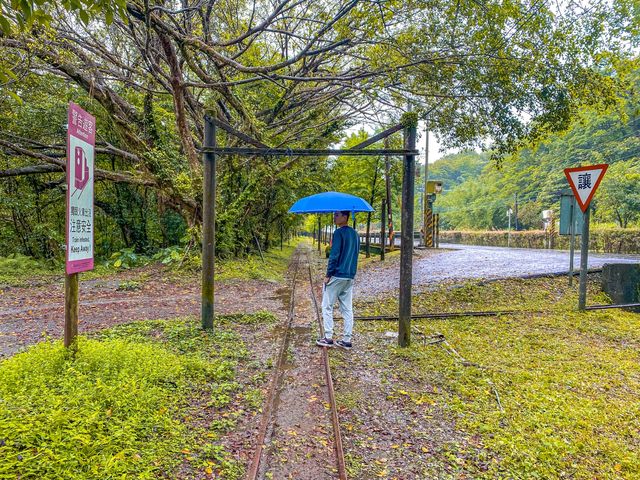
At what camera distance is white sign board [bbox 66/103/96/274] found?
10.4 feet

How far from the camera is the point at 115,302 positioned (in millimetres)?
8102

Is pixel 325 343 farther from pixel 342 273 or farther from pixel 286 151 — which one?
pixel 286 151

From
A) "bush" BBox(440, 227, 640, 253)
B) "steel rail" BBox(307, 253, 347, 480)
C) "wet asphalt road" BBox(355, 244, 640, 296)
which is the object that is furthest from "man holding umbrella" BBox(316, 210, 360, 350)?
"bush" BBox(440, 227, 640, 253)

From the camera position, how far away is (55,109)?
13.0m

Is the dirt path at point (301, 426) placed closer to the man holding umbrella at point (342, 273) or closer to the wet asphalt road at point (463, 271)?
the man holding umbrella at point (342, 273)

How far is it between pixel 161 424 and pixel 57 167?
1258cm

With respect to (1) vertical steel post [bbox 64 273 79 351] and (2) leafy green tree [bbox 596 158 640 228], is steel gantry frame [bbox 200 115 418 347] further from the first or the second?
(2) leafy green tree [bbox 596 158 640 228]

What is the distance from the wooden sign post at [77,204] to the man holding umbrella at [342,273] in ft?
9.33

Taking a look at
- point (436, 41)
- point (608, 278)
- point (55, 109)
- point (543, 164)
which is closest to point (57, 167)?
point (55, 109)

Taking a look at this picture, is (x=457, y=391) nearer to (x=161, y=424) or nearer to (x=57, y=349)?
(x=161, y=424)

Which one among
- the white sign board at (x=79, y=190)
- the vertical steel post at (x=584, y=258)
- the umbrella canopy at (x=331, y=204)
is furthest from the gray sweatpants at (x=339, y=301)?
the vertical steel post at (x=584, y=258)

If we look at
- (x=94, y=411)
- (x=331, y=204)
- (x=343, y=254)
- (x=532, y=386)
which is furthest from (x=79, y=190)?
(x=532, y=386)

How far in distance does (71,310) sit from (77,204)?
1036 mm

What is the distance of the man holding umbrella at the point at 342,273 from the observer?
5164 mm
